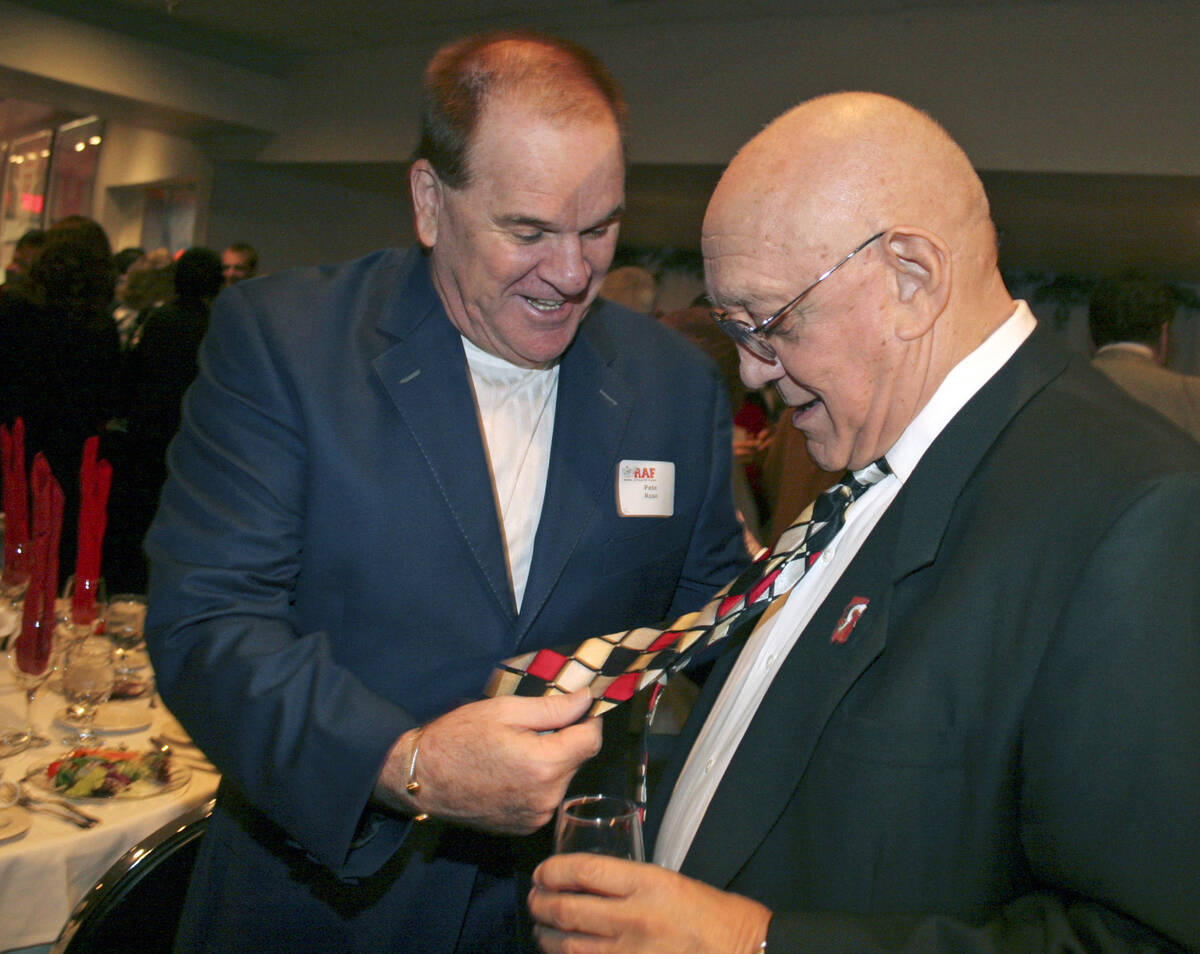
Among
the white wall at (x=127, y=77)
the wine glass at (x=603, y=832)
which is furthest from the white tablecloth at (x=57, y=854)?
the white wall at (x=127, y=77)

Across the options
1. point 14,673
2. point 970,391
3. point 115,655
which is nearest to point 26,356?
point 115,655

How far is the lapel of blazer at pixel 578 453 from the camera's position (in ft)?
5.42

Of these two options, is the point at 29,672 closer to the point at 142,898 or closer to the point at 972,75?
the point at 142,898

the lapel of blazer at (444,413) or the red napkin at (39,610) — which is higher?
the lapel of blazer at (444,413)

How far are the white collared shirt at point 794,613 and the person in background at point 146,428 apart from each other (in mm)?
4001

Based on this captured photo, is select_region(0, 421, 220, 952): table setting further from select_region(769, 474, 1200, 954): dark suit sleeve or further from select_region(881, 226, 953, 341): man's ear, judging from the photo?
select_region(881, 226, 953, 341): man's ear

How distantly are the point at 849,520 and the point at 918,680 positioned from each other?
418 millimetres

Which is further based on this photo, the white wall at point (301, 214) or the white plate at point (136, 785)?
the white wall at point (301, 214)

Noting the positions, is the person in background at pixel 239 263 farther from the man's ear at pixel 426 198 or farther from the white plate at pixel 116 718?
the man's ear at pixel 426 198

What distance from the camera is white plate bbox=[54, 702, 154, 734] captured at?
90.4 inches

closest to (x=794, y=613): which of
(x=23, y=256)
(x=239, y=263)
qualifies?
(x=23, y=256)

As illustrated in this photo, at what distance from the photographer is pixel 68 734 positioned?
7.43 ft

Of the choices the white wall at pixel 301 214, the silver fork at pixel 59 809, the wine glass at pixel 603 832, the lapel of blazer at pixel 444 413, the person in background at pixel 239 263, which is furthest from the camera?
the white wall at pixel 301 214

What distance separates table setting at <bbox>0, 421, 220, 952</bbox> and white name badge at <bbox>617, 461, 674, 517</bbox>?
3.43ft
